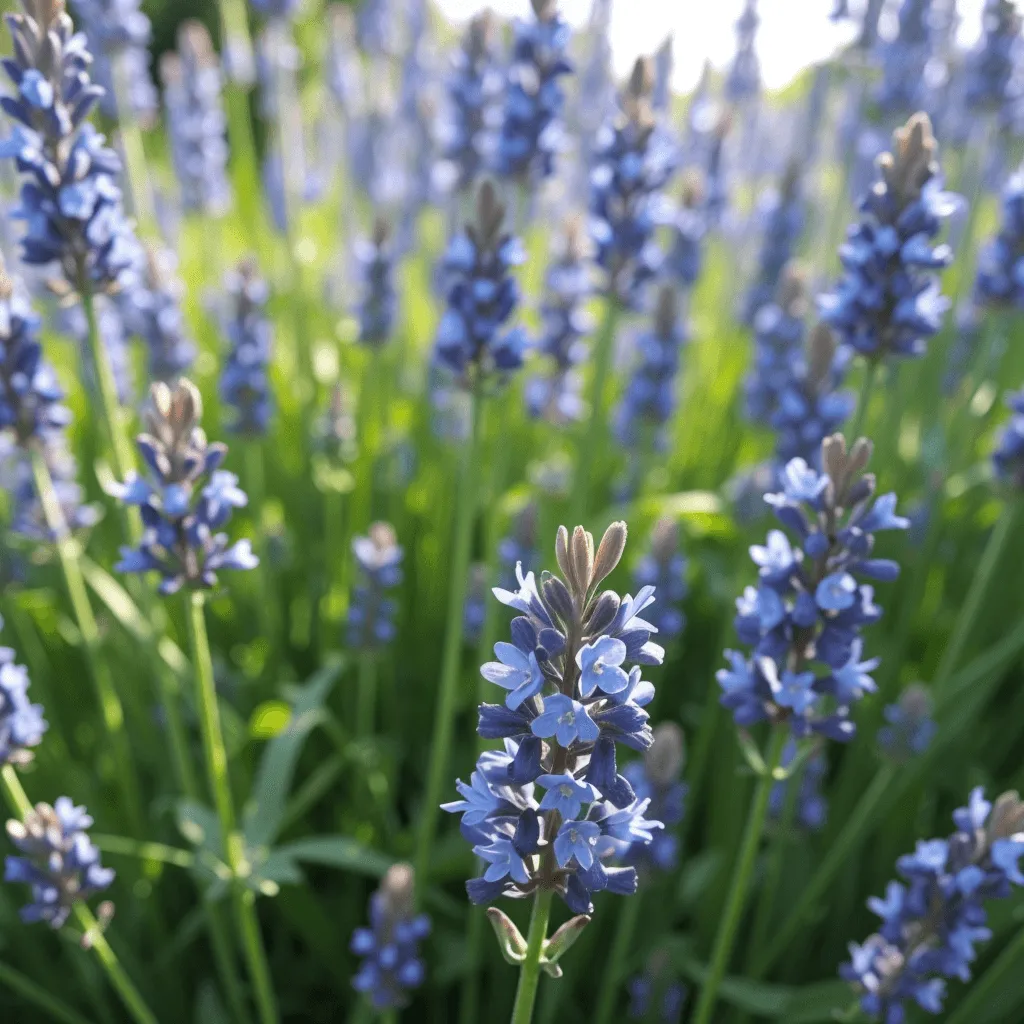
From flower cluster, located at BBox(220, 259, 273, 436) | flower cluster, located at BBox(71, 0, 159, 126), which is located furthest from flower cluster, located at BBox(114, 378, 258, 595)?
flower cluster, located at BBox(71, 0, 159, 126)

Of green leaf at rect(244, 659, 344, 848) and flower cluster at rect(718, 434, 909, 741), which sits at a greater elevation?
flower cluster at rect(718, 434, 909, 741)

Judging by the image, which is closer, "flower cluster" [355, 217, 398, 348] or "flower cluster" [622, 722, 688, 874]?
"flower cluster" [622, 722, 688, 874]

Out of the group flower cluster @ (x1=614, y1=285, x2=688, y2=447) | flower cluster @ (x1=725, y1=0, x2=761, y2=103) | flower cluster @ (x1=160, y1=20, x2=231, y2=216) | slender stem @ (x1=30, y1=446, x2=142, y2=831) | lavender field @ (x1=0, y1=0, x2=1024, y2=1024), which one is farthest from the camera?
flower cluster @ (x1=725, y1=0, x2=761, y2=103)

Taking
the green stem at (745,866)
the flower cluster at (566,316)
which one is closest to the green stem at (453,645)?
the green stem at (745,866)

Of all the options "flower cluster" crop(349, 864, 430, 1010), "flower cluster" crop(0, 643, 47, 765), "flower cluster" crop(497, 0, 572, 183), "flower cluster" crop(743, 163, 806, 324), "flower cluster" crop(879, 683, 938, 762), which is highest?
"flower cluster" crop(743, 163, 806, 324)

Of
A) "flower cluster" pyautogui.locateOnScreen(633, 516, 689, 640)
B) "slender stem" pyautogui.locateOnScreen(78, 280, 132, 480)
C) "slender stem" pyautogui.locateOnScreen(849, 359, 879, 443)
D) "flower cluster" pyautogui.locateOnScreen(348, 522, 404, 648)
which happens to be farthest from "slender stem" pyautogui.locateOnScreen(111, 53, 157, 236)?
"slender stem" pyautogui.locateOnScreen(849, 359, 879, 443)

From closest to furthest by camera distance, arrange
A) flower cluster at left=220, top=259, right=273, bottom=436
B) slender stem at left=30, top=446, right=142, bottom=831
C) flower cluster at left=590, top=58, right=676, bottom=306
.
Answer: slender stem at left=30, top=446, right=142, bottom=831
flower cluster at left=590, top=58, right=676, bottom=306
flower cluster at left=220, top=259, right=273, bottom=436

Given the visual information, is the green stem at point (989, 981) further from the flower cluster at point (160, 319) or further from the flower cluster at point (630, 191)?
the flower cluster at point (160, 319)

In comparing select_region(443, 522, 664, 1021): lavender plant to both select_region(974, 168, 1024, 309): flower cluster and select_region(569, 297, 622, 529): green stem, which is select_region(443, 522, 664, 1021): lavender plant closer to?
select_region(569, 297, 622, 529): green stem
